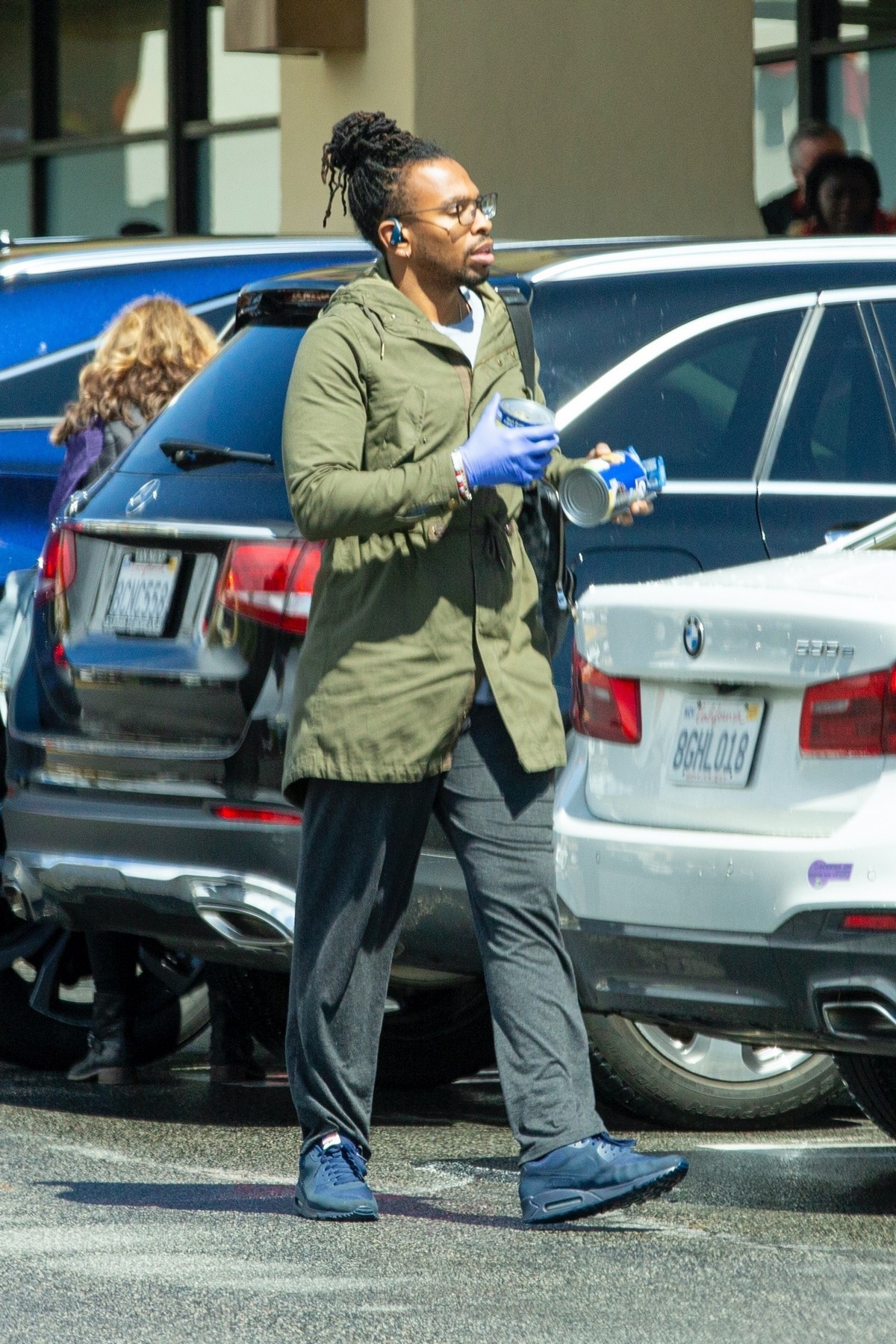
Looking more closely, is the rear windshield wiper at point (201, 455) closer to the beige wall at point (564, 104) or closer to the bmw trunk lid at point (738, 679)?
the bmw trunk lid at point (738, 679)

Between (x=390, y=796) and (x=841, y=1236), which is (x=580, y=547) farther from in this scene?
(x=841, y=1236)

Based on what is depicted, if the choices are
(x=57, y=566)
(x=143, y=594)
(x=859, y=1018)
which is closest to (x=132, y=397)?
(x=57, y=566)

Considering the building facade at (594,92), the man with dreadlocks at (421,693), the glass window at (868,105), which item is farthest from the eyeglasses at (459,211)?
the glass window at (868,105)

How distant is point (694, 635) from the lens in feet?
16.3

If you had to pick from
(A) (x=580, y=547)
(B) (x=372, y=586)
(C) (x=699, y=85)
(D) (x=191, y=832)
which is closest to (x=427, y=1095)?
(D) (x=191, y=832)

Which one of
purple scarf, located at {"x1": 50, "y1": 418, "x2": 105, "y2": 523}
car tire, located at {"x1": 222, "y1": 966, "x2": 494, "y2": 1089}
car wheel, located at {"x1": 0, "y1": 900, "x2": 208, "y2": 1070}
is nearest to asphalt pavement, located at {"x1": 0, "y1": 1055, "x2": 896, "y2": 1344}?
car tire, located at {"x1": 222, "y1": 966, "x2": 494, "y2": 1089}

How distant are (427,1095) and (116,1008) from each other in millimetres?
816

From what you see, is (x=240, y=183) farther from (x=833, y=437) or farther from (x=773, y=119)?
(x=833, y=437)

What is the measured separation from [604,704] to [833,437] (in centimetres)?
106

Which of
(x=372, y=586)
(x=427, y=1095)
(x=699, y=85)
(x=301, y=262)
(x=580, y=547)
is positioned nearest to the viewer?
(x=372, y=586)

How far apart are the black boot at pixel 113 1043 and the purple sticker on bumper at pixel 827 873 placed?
8.52 feet

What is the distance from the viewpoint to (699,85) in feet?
42.9

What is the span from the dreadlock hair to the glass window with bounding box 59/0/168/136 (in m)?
12.1

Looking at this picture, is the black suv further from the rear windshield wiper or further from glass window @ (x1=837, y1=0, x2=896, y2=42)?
glass window @ (x1=837, y1=0, x2=896, y2=42)
